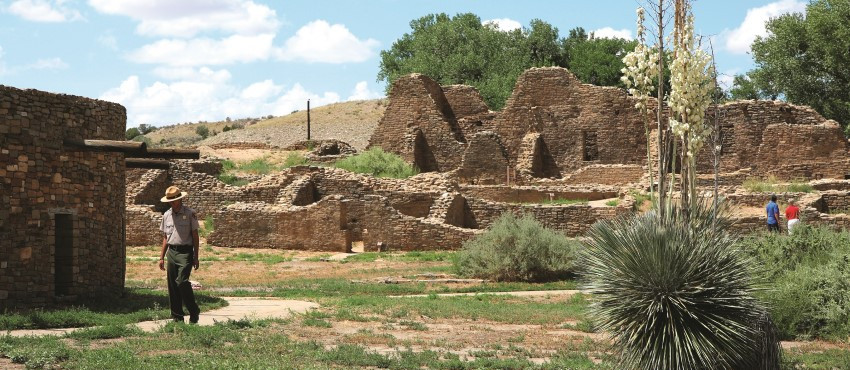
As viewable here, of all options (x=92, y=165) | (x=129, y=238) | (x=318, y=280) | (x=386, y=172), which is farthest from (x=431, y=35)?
(x=92, y=165)

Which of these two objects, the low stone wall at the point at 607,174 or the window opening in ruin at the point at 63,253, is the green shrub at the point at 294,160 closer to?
the low stone wall at the point at 607,174

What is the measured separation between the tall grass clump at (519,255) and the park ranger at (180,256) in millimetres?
8894

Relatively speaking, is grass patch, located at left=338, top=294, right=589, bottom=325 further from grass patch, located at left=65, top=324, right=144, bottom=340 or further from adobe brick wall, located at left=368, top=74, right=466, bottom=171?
adobe brick wall, located at left=368, top=74, right=466, bottom=171

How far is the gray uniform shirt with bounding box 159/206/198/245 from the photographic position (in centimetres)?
1345

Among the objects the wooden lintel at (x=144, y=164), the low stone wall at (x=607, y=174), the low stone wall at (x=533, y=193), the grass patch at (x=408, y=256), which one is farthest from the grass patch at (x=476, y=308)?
the low stone wall at (x=607, y=174)

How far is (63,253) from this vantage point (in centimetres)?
1509

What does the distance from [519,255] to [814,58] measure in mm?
29486

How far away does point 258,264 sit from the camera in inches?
991

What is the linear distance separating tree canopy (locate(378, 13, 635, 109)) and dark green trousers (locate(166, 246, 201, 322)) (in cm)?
4237

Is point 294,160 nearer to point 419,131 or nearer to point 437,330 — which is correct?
point 419,131

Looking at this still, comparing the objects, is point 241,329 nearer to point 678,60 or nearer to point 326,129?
point 678,60

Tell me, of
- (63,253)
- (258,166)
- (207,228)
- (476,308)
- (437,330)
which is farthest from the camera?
(258,166)

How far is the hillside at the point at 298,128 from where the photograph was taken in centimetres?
7219

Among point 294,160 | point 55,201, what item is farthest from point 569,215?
point 55,201
